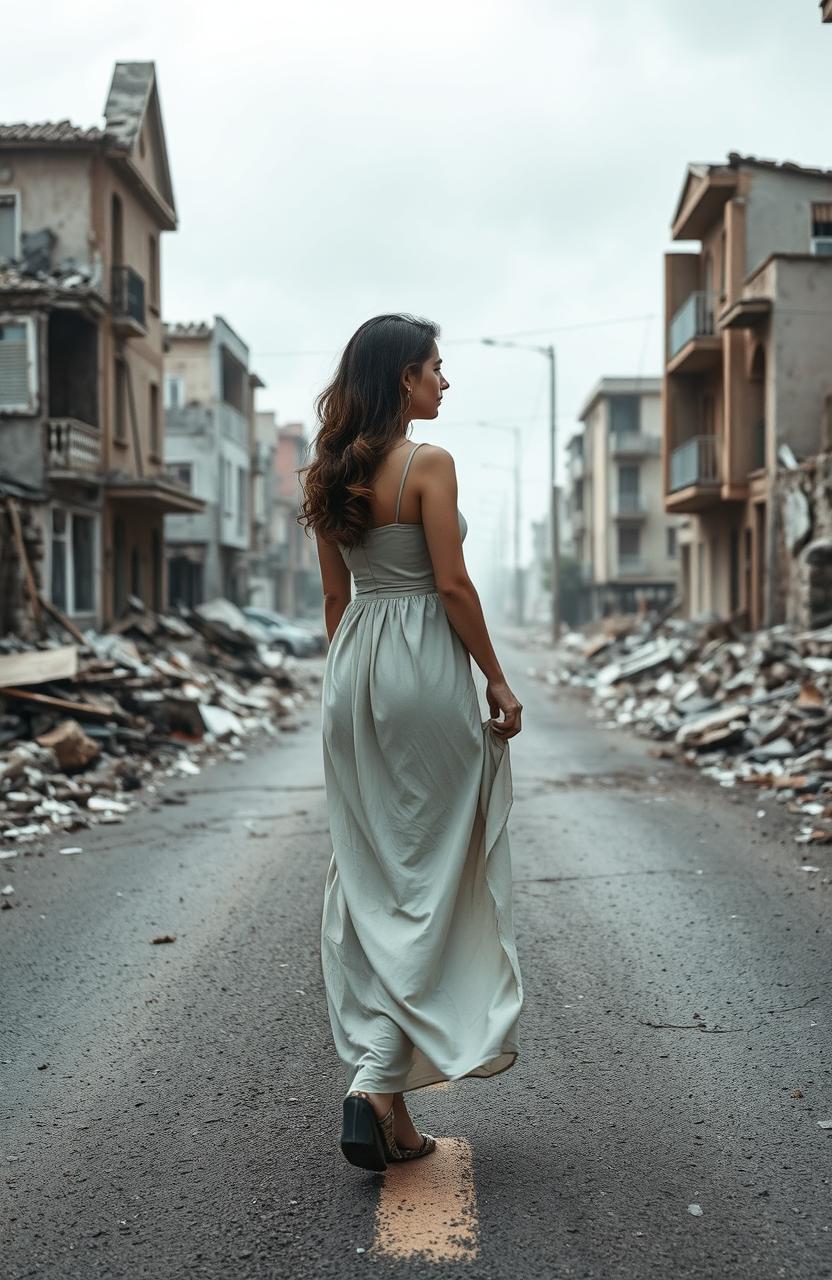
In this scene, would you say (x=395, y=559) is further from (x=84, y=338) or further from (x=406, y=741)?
(x=84, y=338)

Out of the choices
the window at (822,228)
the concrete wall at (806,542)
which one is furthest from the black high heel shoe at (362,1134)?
the window at (822,228)

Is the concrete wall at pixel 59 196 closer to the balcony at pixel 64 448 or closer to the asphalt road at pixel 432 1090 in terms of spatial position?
the balcony at pixel 64 448

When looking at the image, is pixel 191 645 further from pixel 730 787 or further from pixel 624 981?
pixel 624 981

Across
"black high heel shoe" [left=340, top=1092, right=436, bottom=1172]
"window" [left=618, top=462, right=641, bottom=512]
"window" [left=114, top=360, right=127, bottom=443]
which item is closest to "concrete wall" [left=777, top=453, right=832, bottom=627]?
"window" [left=114, top=360, right=127, bottom=443]

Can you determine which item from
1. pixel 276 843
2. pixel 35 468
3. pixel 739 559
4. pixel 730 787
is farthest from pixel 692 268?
pixel 276 843

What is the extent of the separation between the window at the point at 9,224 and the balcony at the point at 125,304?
6.18ft

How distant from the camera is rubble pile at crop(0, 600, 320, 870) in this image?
10.8 m

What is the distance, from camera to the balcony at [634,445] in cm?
6266

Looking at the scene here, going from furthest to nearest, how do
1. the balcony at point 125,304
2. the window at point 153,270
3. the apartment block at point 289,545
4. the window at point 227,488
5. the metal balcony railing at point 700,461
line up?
the apartment block at point 289,545 → the window at point 227,488 → the window at point 153,270 → the metal balcony railing at point 700,461 → the balcony at point 125,304

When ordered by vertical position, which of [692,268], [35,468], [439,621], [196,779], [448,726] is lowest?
[196,779]

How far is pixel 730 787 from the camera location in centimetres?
1166

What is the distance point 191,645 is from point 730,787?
13.5 metres

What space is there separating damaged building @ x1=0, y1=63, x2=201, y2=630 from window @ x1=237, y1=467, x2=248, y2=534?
15.9m

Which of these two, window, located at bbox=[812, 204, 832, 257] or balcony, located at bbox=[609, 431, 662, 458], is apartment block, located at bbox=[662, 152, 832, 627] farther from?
balcony, located at bbox=[609, 431, 662, 458]
